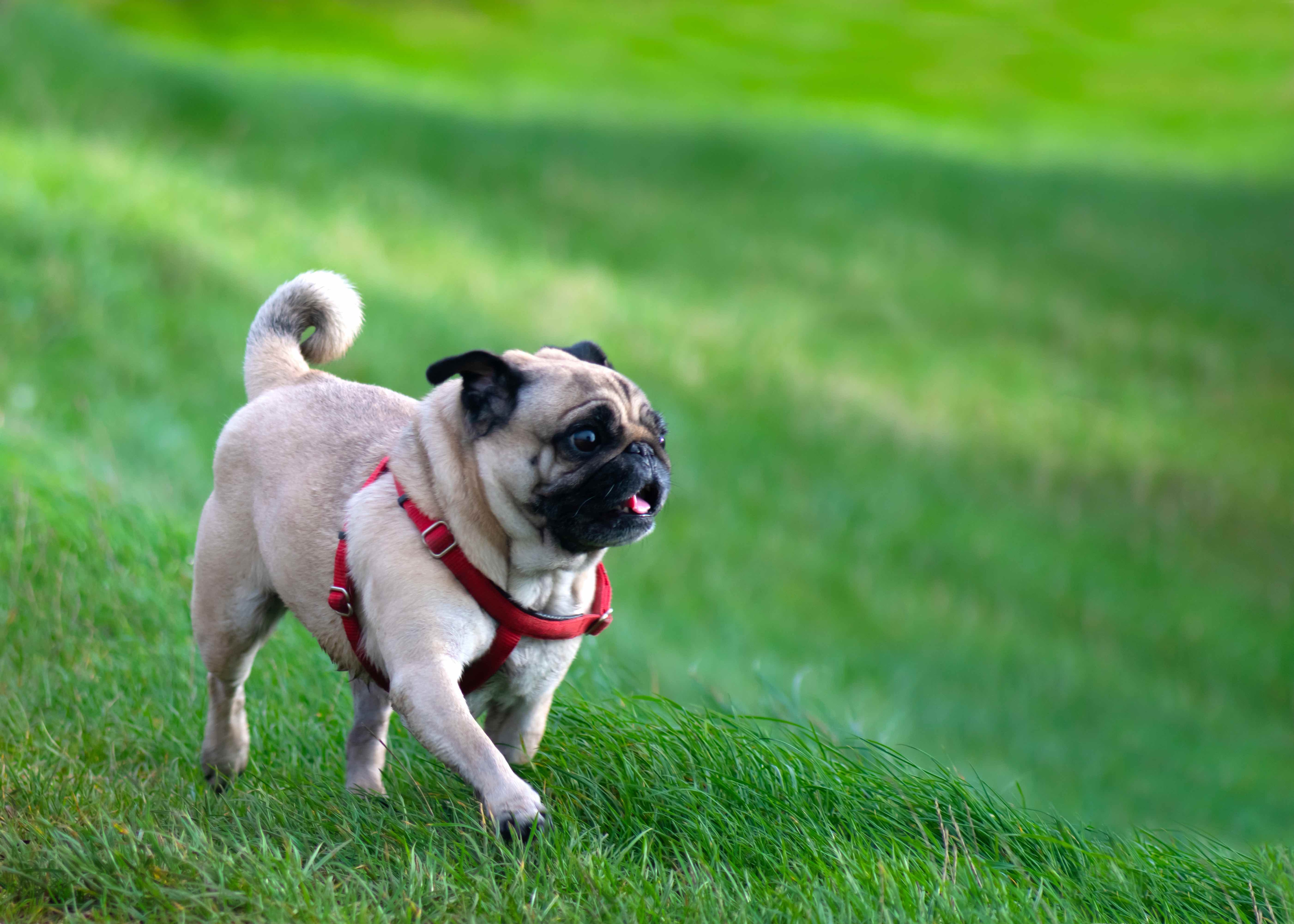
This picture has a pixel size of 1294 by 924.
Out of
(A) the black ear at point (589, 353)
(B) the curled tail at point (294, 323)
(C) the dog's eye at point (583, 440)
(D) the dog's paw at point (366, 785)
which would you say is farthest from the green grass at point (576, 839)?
(B) the curled tail at point (294, 323)

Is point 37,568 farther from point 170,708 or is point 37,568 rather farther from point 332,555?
point 332,555

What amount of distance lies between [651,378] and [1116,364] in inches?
293

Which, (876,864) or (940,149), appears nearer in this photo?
(876,864)

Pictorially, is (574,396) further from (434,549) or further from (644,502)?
(434,549)

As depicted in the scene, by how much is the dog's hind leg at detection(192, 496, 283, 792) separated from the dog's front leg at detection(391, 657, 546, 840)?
95cm

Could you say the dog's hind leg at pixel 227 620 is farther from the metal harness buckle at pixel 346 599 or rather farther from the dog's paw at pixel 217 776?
the metal harness buckle at pixel 346 599

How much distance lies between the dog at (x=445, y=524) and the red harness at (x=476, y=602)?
0.02m

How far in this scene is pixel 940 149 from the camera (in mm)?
19688

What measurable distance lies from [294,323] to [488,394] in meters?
1.21

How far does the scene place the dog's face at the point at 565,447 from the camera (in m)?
3.04

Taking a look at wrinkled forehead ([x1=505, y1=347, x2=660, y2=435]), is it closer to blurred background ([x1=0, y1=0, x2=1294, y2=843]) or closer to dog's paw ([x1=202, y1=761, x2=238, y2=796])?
blurred background ([x1=0, y1=0, x2=1294, y2=843])

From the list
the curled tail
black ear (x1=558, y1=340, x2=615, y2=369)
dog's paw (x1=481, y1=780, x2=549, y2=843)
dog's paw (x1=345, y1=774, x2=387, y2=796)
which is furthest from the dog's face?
the curled tail

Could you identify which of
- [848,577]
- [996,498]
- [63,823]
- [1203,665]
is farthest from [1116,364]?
[63,823]

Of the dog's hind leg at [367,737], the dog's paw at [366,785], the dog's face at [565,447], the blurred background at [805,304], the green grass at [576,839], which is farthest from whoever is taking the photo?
the blurred background at [805,304]
